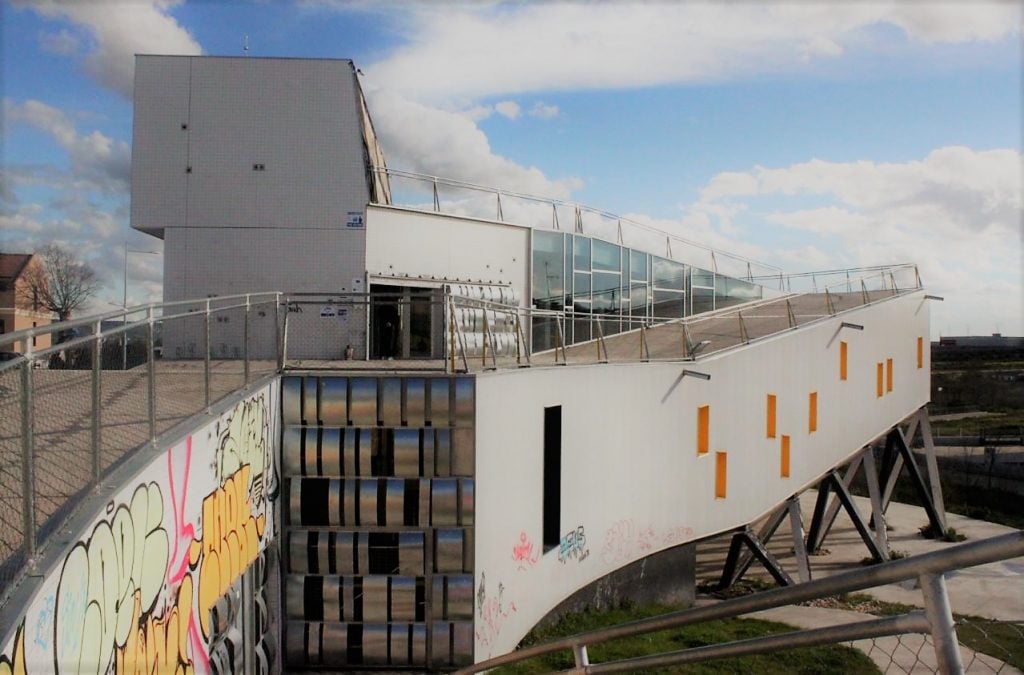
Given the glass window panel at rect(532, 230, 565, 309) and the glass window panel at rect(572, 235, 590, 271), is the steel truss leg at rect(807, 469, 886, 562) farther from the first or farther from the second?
the glass window panel at rect(532, 230, 565, 309)

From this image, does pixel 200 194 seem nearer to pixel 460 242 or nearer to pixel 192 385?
pixel 460 242

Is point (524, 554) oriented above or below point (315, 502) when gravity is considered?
below

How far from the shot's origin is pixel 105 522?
17.4 ft

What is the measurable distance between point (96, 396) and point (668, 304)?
2229 cm

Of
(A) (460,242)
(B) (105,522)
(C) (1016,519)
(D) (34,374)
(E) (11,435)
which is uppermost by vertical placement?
(A) (460,242)

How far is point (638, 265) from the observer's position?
82.5 feet

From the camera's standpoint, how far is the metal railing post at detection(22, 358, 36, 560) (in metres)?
4.44

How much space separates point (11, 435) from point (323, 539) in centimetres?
695

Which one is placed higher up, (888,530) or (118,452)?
(118,452)

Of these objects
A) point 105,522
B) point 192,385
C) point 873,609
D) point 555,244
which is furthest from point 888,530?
point 105,522

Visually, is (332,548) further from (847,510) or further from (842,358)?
(847,510)

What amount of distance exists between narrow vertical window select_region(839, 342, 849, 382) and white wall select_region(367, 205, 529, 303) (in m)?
10.7

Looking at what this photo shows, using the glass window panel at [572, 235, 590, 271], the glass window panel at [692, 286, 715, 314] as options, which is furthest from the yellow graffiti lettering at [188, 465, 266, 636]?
the glass window panel at [692, 286, 715, 314]

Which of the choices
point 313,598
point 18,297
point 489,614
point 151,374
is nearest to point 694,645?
point 489,614
